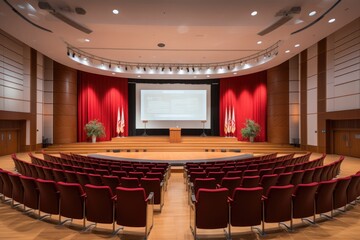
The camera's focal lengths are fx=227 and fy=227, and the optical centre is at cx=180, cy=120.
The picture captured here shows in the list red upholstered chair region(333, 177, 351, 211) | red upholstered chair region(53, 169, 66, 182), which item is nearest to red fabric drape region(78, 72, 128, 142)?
red upholstered chair region(53, 169, 66, 182)

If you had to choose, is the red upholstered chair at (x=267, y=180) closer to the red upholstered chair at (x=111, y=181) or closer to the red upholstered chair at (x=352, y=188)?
the red upholstered chair at (x=352, y=188)

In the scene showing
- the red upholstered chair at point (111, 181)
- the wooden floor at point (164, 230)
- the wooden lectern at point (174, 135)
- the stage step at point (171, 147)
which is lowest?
the wooden floor at point (164, 230)

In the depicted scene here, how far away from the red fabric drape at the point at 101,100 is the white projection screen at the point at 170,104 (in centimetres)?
128

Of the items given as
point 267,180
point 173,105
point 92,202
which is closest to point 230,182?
point 267,180

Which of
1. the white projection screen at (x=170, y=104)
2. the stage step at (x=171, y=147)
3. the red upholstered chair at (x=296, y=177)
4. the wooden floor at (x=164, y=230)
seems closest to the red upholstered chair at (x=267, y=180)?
the red upholstered chair at (x=296, y=177)

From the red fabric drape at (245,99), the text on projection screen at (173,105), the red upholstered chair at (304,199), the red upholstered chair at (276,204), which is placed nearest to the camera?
the red upholstered chair at (276,204)

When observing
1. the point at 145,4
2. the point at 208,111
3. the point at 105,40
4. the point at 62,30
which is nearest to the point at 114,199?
the point at 145,4

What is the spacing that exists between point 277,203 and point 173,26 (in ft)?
24.2

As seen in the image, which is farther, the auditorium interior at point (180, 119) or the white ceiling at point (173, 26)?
the white ceiling at point (173, 26)

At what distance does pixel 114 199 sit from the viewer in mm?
3107

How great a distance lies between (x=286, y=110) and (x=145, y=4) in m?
11.3

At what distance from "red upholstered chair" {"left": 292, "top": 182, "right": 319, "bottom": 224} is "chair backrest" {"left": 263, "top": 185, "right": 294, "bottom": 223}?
145mm

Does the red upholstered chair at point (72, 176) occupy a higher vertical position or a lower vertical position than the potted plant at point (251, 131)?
lower

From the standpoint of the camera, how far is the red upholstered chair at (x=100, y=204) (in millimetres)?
3094
